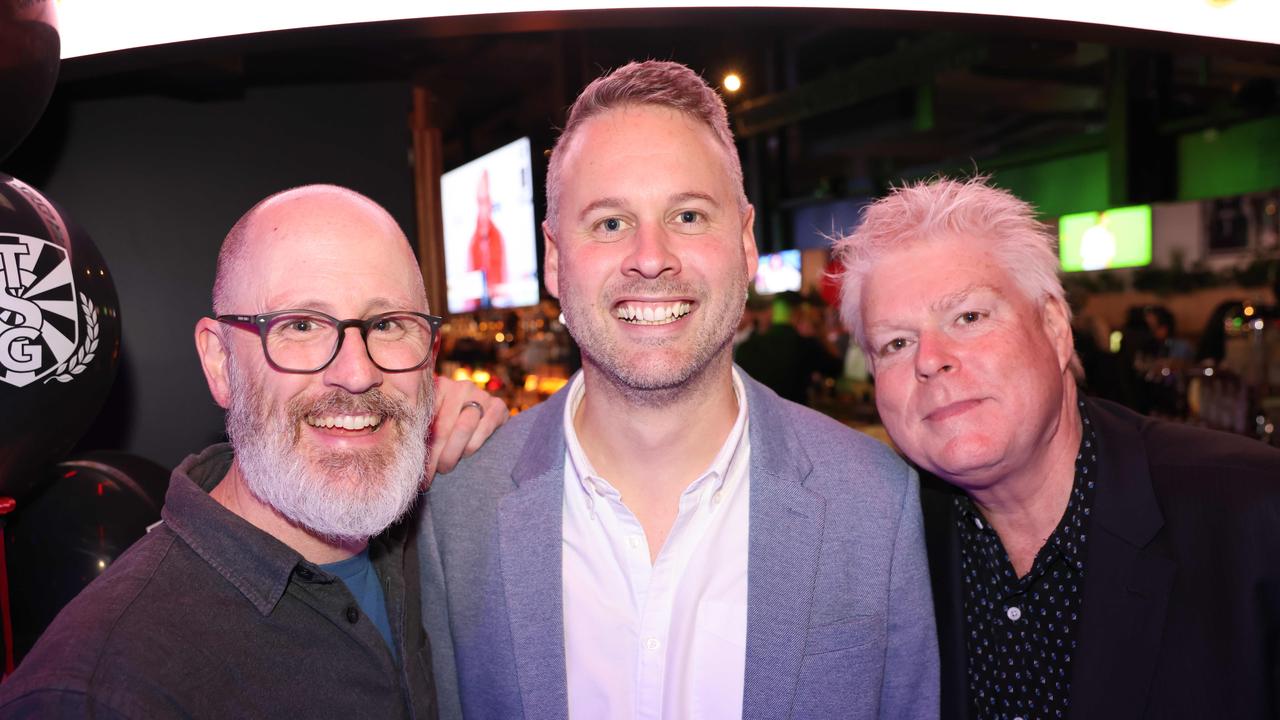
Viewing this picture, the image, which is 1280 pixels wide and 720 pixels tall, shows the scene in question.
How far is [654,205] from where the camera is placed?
5.96 ft

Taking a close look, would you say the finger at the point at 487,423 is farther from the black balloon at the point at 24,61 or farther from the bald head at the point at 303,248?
the black balloon at the point at 24,61

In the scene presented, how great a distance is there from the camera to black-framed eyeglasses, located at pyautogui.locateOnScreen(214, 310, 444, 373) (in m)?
1.57

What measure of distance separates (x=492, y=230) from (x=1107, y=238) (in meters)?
8.04

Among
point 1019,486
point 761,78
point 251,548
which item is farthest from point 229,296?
point 761,78

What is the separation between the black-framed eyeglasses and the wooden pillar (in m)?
4.38

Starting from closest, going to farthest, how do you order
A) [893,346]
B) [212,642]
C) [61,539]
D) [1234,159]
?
[212,642] → [893,346] → [61,539] → [1234,159]

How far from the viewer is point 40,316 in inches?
81.5

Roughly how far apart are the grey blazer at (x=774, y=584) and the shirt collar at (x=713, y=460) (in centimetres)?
3

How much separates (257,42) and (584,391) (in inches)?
49.7

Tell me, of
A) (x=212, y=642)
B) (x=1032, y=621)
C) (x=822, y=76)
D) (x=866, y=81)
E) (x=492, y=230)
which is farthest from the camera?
(x=822, y=76)

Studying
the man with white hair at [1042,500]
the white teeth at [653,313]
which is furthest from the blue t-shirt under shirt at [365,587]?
the man with white hair at [1042,500]

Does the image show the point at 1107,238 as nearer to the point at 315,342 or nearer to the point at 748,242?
the point at 748,242

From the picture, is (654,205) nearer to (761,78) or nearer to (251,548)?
(251,548)

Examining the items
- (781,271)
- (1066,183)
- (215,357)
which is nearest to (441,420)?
(215,357)
